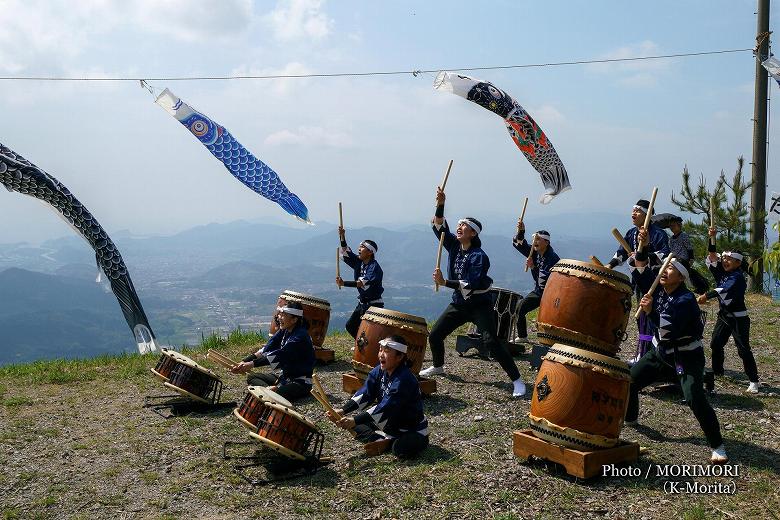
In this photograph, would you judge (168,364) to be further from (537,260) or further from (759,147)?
(759,147)

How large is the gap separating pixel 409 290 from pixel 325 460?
16358 cm

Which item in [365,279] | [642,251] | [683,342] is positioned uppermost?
[642,251]

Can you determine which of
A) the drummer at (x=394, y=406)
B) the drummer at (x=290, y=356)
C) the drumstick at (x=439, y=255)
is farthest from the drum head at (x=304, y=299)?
the drummer at (x=394, y=406)

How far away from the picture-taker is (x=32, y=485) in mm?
4902

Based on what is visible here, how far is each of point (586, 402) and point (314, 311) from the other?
15.2ft

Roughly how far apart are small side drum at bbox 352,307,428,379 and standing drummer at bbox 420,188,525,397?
18.0 inches

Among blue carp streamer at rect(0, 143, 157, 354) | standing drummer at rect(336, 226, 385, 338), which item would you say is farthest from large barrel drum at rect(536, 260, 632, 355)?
blue carp streamer at rect(0, 143, 157, 354)

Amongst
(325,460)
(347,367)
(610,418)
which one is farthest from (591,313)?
(347,367)

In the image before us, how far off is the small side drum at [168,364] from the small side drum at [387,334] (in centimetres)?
168

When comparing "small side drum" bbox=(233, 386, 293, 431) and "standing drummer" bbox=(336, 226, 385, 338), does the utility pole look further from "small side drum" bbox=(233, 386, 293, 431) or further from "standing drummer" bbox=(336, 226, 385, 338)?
"small side drum" bbox=(233, 386, 293, 431)

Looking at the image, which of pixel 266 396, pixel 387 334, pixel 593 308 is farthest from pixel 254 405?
pixel 593 308

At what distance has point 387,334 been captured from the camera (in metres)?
6.74

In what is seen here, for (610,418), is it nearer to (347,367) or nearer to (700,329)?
(700,329)

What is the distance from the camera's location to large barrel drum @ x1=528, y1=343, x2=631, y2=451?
4625 mm
